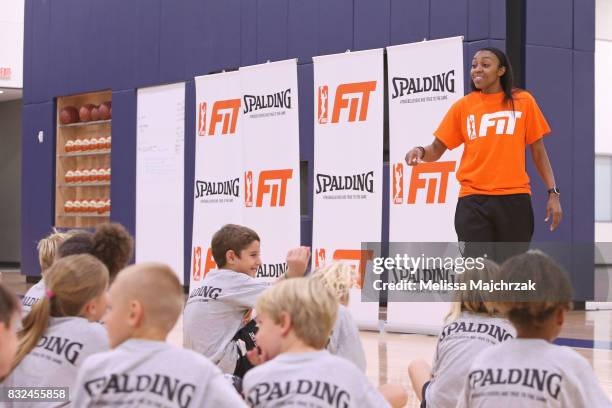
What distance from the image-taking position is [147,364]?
206 centimetres

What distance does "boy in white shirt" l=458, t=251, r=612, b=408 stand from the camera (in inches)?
90.2

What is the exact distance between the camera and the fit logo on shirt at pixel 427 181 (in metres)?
6.62

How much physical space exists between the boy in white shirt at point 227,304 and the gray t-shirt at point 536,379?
187 cm

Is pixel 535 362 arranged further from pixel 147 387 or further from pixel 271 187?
pixel 271 187

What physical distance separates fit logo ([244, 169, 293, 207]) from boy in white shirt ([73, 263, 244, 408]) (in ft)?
18.3

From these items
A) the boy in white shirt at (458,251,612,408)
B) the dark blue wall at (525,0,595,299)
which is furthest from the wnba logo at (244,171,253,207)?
the boy in white shirt at (458,251,612,408)

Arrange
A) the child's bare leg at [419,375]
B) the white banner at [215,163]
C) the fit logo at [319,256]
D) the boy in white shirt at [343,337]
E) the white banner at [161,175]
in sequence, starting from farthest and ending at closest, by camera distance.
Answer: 1. the white banner at [161,175]
2. the white banner at [215,163]
3. the fit logo at [319,256]
4. the child's bare leg at [419,375]
5. the boy in white shirt at [343,337]

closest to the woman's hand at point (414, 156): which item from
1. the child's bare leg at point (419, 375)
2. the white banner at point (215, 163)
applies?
the child's bare leg at point (419, 375)

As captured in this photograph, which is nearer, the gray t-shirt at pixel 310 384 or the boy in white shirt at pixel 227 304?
the gray t-shirt at pixel 310 384

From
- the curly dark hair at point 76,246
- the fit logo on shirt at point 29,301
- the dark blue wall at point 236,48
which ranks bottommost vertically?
the fit logo on shirt at point 29,301

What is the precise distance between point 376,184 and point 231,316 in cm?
293

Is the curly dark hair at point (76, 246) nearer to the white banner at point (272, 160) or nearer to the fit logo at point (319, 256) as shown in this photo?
the fit logo at point (319, 256)

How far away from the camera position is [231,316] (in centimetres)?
423

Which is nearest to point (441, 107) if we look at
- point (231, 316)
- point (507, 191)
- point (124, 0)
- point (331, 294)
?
point (507, 191)
